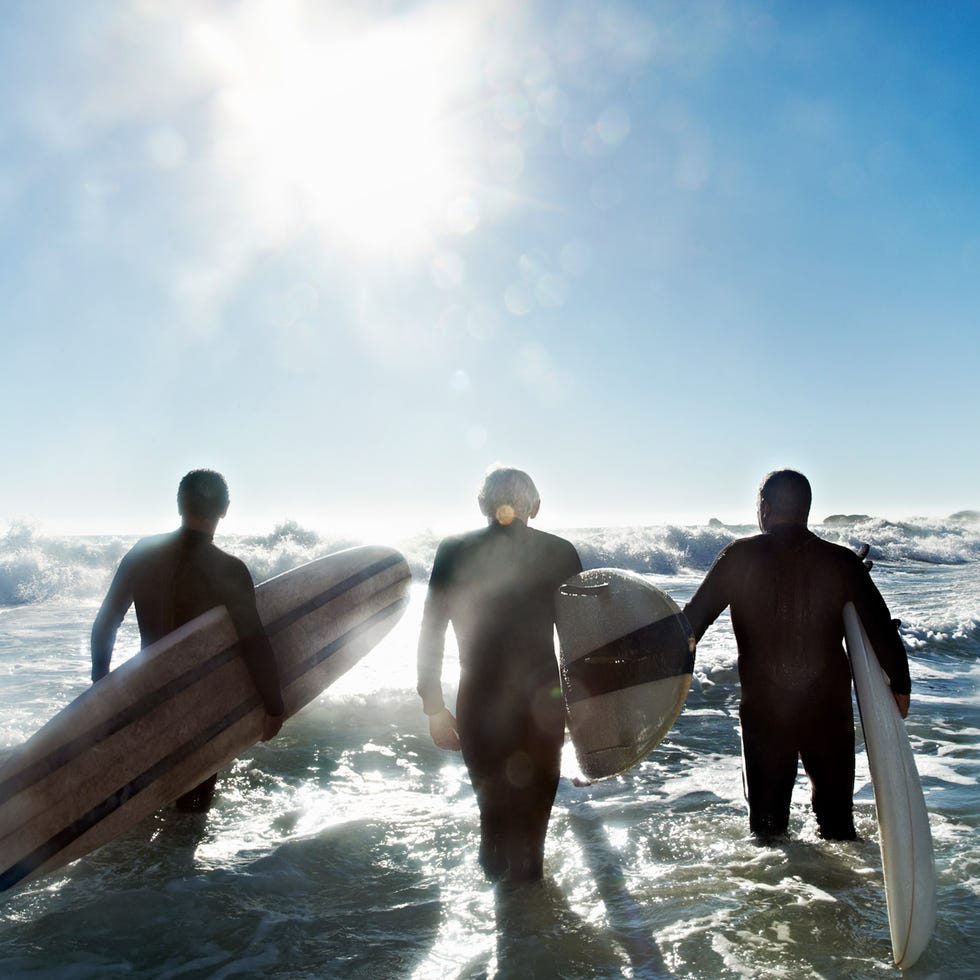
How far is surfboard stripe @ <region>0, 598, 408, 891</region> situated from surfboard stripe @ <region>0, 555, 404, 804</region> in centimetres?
23

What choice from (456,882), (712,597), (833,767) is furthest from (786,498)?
(456,882)

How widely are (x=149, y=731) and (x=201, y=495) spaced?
106cm

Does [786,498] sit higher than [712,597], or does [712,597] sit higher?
[786,498]

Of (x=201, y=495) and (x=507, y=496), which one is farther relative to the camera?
(x=201, y=495)

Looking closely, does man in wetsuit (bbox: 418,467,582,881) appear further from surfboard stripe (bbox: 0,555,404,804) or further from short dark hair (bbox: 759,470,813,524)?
surfboard stripe (bbox: 0,555,404,804)

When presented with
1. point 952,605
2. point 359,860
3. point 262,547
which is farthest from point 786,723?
point 262,547

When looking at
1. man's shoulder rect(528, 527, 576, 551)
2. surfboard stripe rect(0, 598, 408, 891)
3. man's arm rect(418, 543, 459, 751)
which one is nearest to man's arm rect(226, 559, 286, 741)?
surfboard stripe rect(0, 598, 408, 891)

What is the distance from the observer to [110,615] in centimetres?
345

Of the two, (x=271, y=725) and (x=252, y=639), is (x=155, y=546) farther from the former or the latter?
(x=271, y=725)

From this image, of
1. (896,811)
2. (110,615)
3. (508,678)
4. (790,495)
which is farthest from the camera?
(110,615)

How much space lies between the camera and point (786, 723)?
3.01 m

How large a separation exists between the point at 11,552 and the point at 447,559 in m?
19.3

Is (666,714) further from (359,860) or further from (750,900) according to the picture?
(359,860)

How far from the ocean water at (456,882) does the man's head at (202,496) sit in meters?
1.62
